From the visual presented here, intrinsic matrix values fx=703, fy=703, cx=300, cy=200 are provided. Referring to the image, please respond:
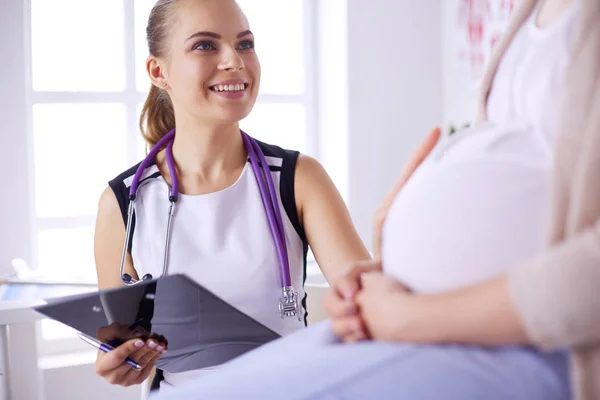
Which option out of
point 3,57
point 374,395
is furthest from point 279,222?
point 3,57

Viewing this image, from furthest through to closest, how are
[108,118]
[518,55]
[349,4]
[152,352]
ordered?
[349,4] → [108,118] → [152,352] → [518,55]

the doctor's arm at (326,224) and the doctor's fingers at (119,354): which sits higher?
the doctor's arm at (326,224)

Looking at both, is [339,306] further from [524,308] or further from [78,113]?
[78,113]

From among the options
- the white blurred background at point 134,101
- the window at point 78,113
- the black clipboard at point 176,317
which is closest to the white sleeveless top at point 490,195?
the black clipboard at point 176,317

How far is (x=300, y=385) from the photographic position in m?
0.62

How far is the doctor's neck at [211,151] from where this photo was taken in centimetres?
154

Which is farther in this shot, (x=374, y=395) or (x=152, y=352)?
(x=152, y=352)

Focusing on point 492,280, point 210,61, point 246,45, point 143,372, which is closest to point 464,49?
point 246,45

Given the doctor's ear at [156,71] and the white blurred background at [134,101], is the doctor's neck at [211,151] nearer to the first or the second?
the doctor's ear at [156,71]

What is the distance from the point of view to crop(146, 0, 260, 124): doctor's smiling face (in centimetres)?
149

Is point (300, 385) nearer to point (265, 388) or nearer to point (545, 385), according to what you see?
point (265, 388)

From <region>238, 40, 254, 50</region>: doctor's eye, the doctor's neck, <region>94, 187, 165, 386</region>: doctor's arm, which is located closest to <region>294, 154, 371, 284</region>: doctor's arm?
the doctor's neck

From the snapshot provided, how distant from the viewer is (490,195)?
65cm

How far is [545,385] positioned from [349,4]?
2.65 metres
